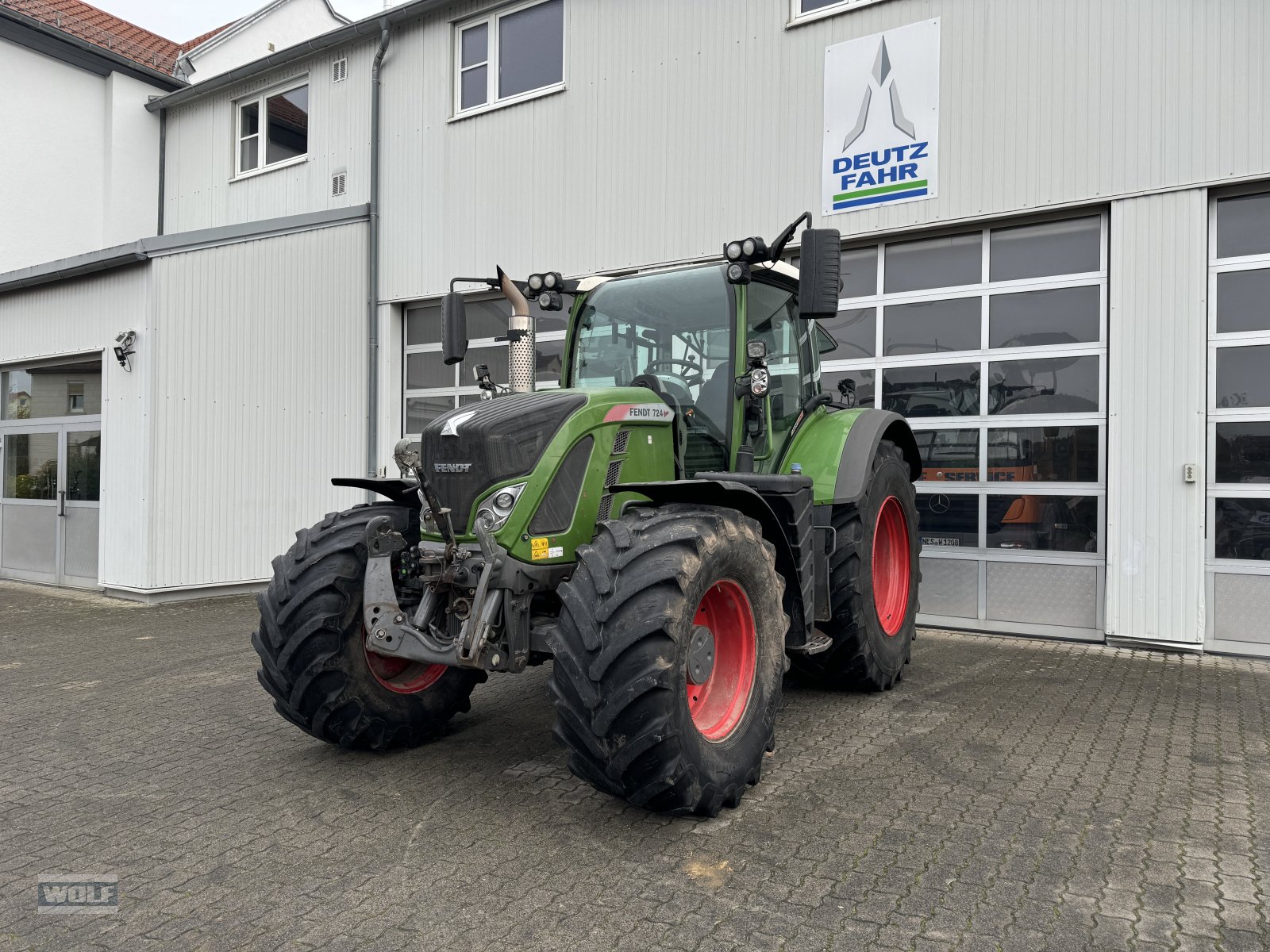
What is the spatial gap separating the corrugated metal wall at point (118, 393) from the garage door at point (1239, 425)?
30.8ft

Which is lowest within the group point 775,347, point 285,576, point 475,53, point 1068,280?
point 285,576

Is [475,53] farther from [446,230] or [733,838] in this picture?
[733,838]

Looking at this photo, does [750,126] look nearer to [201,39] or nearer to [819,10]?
[819,10]

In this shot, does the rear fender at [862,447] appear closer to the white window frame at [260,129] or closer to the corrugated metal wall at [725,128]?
the corrugated metal wall at [725,128]

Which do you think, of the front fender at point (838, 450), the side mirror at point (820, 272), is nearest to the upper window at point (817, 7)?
the front fender at point (838, 450)

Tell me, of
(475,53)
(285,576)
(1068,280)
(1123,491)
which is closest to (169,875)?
(285,576)

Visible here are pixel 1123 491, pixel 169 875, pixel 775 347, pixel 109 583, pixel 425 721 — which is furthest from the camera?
pixel 109 583

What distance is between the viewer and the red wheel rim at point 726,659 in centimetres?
382

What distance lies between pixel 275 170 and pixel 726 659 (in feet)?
36.7

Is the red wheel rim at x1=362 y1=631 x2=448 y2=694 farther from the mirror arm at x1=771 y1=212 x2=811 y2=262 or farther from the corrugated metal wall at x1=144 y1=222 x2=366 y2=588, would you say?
the corrugated metal wall at x1=144 y1=222 x2=366 y2=588

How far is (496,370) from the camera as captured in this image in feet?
34.6

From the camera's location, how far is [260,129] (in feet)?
42.9

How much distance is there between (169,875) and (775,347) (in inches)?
147

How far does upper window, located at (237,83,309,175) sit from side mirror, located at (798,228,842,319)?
985cm
